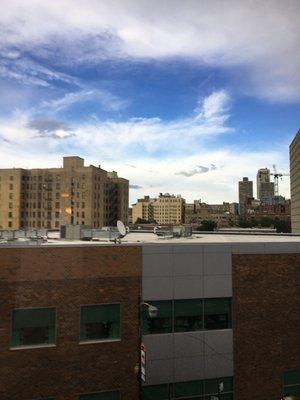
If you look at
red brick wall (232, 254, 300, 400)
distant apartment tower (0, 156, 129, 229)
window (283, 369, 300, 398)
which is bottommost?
window (283, 369, 300, 398)

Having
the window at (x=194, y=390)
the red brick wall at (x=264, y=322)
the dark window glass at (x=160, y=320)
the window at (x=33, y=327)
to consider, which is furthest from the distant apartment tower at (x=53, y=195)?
the window at (x=33, y=327)

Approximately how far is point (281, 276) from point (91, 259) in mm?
10294

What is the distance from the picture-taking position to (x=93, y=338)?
2072 centimetres

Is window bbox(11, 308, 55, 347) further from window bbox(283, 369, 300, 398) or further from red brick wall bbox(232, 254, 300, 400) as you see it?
window bbox(283, 369, 300, 398)

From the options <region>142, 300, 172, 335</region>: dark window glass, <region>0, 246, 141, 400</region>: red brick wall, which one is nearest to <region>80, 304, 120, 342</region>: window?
<region>0, 246, 141, 400</region>: red brick wall

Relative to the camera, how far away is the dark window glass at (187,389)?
861 inches

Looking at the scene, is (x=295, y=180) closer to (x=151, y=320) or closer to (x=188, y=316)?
(x=188, y=316)

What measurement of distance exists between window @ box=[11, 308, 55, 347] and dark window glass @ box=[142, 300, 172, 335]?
4.49m

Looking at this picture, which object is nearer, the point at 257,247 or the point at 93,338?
the point at 93,338

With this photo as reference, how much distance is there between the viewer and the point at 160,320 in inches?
862

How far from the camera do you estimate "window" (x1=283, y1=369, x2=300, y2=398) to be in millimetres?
23359

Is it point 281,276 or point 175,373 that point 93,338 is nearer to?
point 175,373

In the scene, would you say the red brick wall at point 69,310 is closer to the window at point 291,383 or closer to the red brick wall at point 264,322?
the red brick wall at point 264,322

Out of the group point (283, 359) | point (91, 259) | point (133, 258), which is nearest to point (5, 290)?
point (91, 259)
